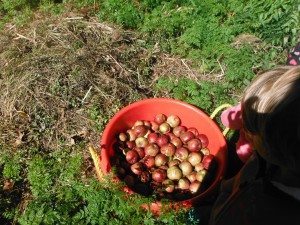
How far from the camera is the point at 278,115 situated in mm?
1635

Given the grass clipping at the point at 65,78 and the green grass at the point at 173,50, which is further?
the grass clipping at the point at 65,78

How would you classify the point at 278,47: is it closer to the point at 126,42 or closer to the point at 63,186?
the point at 126,42

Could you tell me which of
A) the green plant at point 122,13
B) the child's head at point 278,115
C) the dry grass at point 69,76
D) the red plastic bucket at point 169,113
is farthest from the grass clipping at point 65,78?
the child's head at point 278,115

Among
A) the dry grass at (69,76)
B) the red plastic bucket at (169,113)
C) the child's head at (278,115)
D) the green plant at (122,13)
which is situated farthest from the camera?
the green plant at (122,13)

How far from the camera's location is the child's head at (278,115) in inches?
63.6

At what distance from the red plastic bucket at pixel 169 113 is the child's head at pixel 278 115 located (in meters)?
1.37

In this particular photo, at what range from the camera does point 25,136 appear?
11.6ft

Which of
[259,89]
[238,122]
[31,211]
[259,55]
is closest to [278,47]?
[259,55]

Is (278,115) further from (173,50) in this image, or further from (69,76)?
(173,50)

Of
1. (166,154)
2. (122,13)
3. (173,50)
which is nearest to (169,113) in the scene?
(166,154)

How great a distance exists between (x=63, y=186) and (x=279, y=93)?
2.01 metres

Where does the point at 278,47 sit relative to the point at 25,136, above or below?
above

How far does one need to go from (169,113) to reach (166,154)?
35cm

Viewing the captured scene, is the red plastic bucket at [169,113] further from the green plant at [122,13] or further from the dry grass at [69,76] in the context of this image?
the green plant at [122,13]
